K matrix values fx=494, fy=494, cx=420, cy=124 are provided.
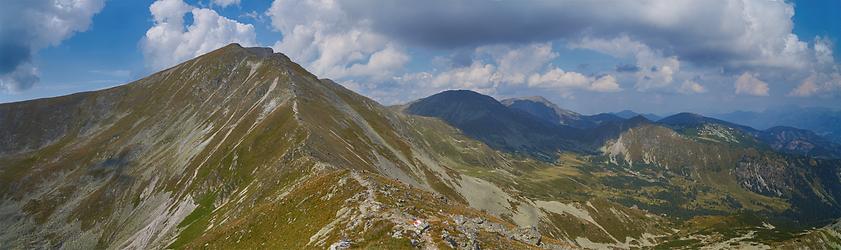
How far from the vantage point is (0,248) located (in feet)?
495

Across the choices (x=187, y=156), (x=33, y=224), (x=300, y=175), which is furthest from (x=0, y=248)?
(x=300, y=175)

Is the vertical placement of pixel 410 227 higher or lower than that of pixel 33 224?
higher

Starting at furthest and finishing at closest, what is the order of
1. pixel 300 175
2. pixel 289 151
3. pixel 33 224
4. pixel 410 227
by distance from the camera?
pixel 33 224
pixel 289 151
pixel 300 175
pixel 410 227

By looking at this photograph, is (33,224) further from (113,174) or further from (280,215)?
(280,215)

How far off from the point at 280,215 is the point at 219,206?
62.1 m

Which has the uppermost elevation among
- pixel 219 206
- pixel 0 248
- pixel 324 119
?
pixel 324 119

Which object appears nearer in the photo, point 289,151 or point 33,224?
point 289,151

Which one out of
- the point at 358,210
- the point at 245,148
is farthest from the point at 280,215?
the point at 245,148

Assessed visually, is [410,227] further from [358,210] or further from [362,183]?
[362,183]

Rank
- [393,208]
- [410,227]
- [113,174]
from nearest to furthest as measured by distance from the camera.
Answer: [410,227] < [393,208] < [113,174]

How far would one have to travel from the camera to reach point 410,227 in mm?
43875

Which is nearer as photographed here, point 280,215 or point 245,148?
point 280,215

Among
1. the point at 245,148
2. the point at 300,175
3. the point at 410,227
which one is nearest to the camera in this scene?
the point at 410,227

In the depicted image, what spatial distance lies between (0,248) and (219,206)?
86438 mm
